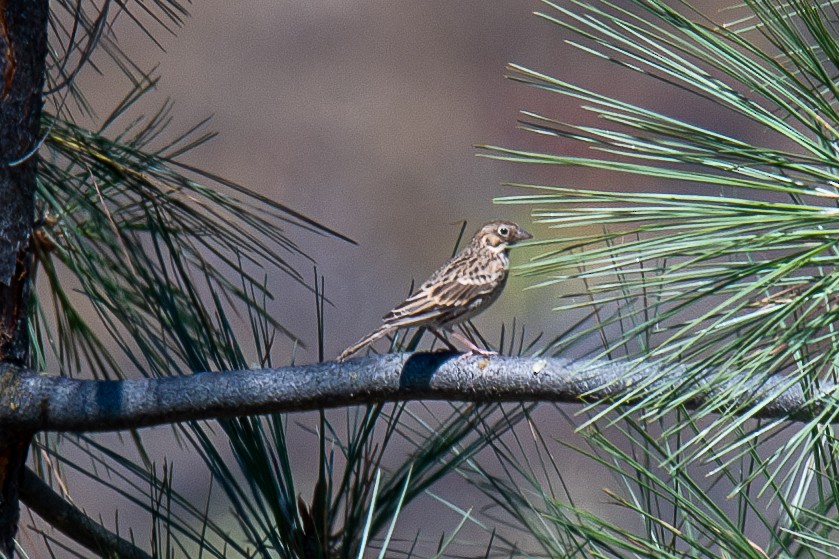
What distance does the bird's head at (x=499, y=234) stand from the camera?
1.58 m

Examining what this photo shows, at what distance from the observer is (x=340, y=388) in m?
0.80

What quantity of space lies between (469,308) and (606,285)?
2.48 feet

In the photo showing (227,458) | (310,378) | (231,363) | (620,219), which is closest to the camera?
(620,219)

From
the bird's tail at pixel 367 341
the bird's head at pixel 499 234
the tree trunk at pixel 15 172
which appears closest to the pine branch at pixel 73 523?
the tree trunk at pixel 15 172

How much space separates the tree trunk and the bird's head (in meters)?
0.71

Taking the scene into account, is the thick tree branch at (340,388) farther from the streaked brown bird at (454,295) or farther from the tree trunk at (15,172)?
the streaked brown bird at (454,295)

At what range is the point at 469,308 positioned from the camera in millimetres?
1383

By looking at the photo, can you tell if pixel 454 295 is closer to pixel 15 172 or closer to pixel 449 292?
pixel 449 292

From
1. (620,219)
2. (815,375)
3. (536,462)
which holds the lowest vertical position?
(536,462)

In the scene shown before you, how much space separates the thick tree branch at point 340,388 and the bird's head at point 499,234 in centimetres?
76

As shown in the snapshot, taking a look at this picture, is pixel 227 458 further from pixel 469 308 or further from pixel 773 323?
pixel 773 323

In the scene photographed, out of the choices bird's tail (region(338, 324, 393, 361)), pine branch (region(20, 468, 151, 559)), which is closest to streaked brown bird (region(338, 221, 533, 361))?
bird's tail (region(338, 324, 393, 361))

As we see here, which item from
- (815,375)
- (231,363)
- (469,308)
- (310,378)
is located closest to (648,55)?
(815,375)

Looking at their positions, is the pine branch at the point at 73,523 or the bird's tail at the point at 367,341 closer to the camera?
the pine branch at the point at 73,523
